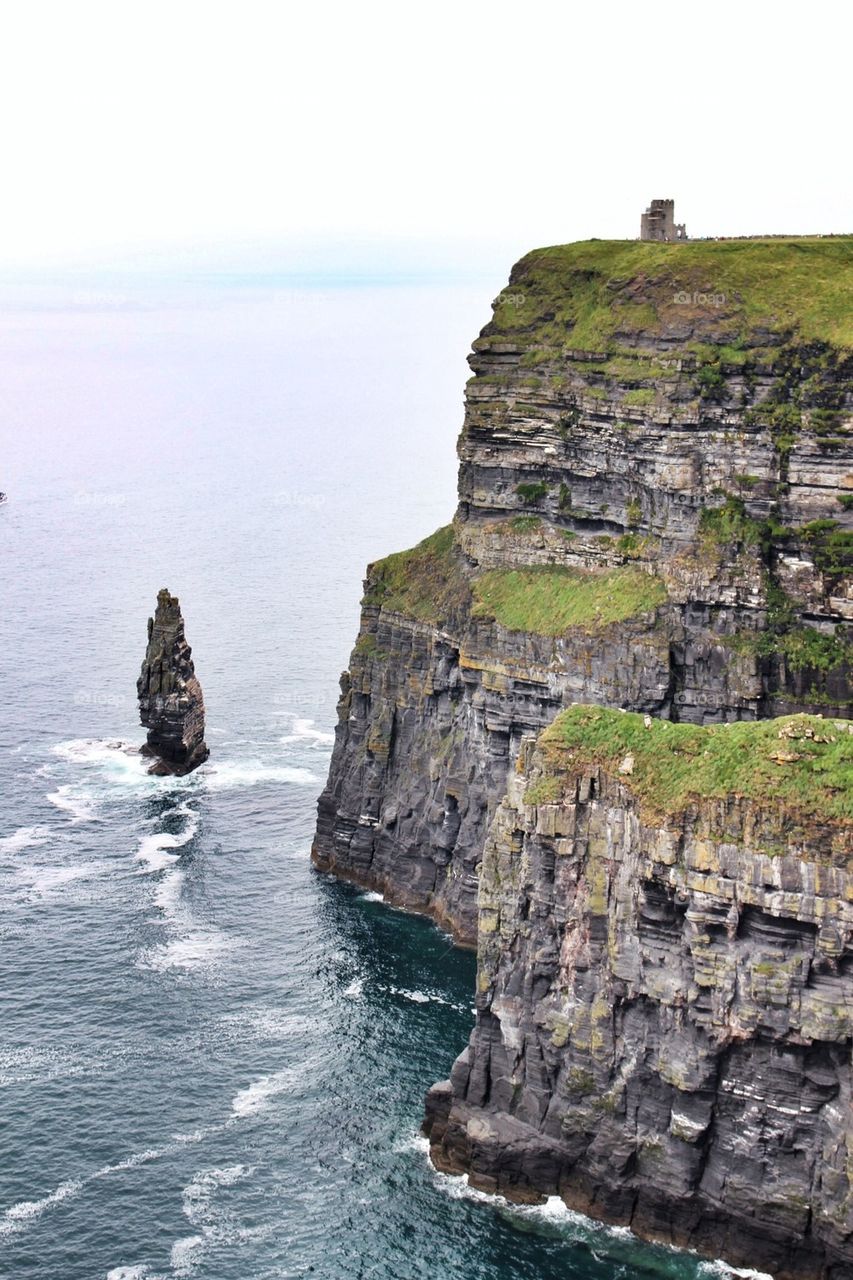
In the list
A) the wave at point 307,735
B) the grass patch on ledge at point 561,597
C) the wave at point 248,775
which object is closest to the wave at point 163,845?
the wave at point 248,775

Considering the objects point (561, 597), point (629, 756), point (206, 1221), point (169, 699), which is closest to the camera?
point (629, 756)

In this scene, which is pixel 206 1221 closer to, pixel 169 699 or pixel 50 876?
pixel 50 876

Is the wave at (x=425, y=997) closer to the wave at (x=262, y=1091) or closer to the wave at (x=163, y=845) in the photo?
the wave at (x=262, y=1091)

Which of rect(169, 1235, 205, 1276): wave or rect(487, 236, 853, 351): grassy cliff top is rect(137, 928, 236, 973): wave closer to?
rect(169, 1235, 205, 1276): wave

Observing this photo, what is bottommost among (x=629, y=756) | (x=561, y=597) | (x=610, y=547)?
(x=629, y=756)

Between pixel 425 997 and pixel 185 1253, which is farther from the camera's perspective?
pixel 425 997

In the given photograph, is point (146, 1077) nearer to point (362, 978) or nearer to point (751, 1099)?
point (362, 978)

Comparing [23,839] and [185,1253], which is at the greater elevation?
[23,839]

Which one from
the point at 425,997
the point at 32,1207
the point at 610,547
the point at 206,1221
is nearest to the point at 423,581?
the point at 610,547
